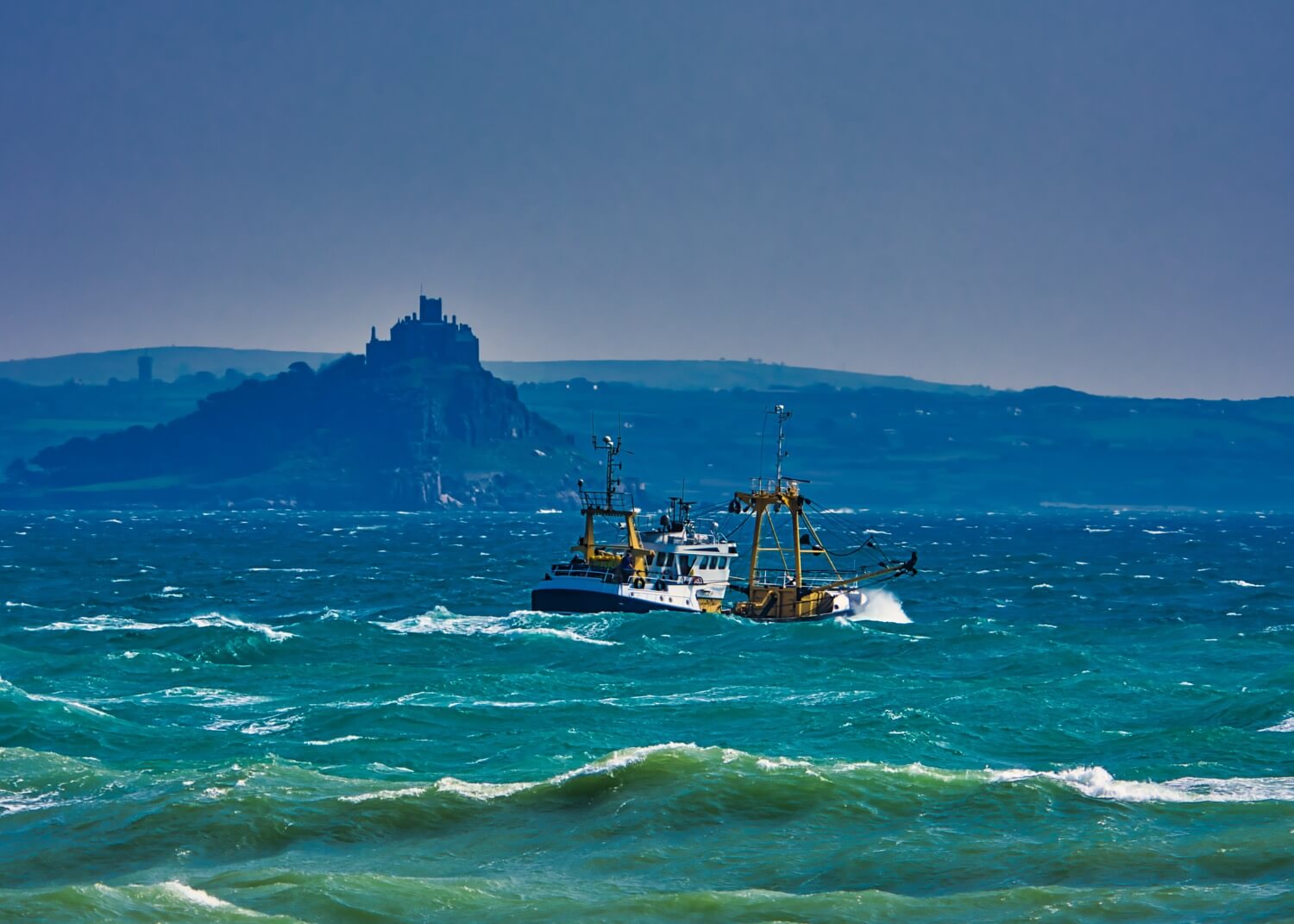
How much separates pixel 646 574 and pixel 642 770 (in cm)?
5025

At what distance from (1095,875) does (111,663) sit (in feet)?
137

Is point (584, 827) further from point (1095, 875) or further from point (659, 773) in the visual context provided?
point (1095, 875)

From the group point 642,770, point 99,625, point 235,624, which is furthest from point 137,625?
point 642,770

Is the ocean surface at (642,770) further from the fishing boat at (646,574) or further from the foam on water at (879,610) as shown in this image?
the foam on water at (879,610)

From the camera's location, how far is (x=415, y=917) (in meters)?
26.1

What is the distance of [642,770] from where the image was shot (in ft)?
115

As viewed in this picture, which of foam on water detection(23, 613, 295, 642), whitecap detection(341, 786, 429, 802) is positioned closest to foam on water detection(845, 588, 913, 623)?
foam on water detection(23, 613, 295, 642)

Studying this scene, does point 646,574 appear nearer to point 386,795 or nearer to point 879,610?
point 879,610

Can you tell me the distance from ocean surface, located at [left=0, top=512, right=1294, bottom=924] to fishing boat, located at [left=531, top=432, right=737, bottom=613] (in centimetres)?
231

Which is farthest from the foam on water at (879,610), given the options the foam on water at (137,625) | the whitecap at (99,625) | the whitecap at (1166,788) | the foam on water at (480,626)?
the whitecap at (1166,788)

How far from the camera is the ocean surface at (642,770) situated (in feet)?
88.7

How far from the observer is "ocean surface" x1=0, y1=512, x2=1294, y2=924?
27.0m

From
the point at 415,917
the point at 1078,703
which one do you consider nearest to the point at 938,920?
the point at 415,917

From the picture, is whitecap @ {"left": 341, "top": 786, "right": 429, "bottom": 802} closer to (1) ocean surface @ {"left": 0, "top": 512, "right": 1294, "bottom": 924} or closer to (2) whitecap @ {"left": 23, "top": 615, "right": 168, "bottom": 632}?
(1) ocean surface @ {"left": 0, "top": 512, "right": 1294, "bottom": 924}
